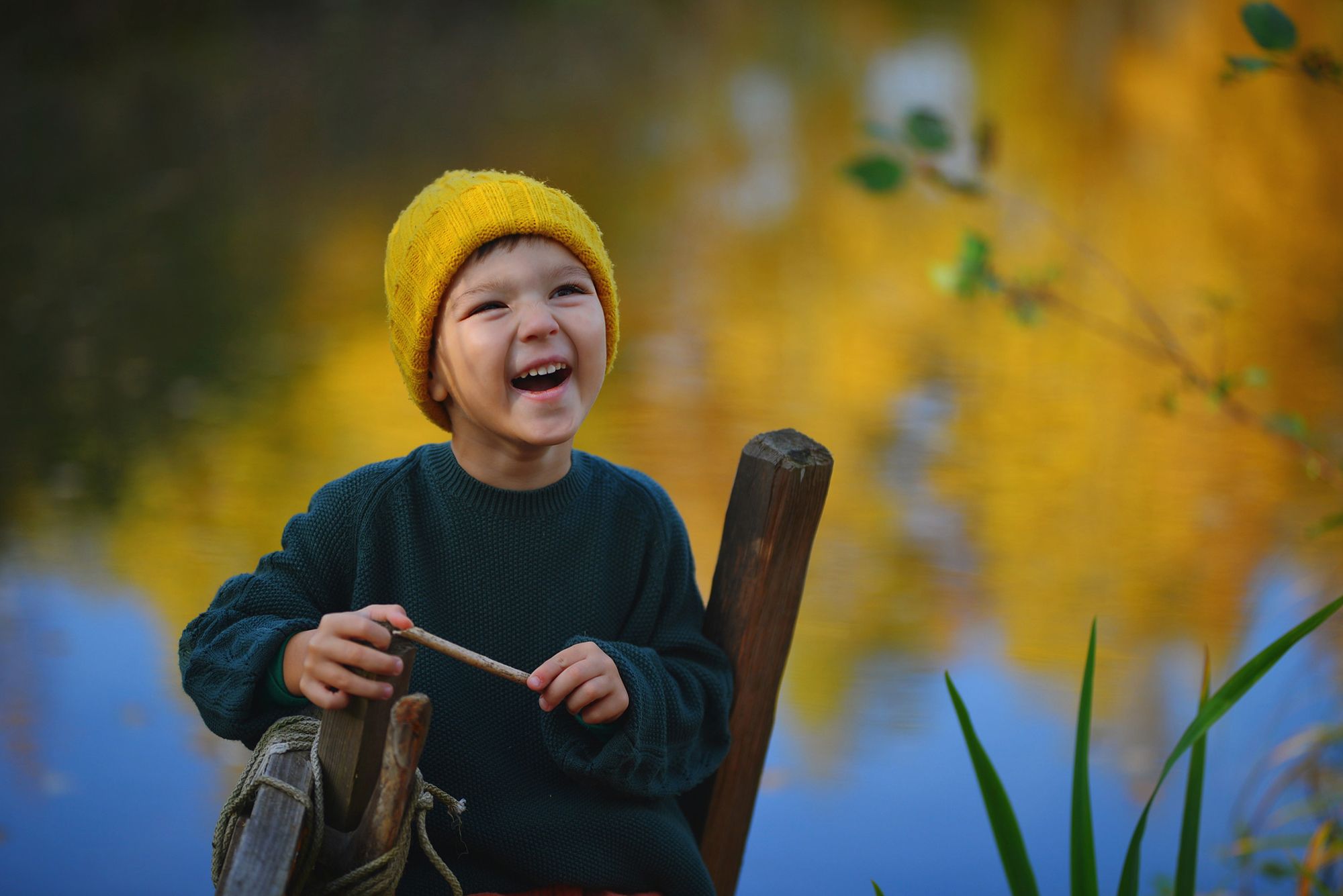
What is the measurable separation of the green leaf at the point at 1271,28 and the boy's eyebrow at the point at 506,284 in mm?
647

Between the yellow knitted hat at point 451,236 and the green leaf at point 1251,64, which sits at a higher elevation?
the green leaf at point 1251,64

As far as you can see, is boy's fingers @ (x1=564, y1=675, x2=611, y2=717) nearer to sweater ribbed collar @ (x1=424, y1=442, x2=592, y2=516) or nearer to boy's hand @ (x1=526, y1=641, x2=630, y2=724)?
boy's hand @ (x1=526, y1=641, x2=630, y2=724)

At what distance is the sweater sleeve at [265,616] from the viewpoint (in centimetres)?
115

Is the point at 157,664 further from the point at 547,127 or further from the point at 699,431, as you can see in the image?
the point at 547,127

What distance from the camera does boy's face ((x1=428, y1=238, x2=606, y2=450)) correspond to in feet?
3.95

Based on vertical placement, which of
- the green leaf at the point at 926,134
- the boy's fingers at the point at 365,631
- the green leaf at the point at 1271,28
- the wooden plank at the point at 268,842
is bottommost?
the wooden plank at the point at 268,842

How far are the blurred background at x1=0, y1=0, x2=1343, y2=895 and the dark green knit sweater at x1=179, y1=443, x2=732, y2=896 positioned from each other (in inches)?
23.5

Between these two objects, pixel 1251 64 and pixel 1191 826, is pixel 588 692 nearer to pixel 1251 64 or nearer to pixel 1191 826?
pixel 1191 826

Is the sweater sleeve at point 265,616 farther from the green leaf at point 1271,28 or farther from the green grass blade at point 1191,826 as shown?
the green leaf at point 1271,28

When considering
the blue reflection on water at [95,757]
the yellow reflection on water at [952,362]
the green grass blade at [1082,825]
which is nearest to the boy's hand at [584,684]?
the green grass blade at [1082,825]

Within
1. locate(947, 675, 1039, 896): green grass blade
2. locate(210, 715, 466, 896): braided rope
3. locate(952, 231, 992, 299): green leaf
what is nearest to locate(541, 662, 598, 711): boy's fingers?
locate(210, 715, 466, 896): braided rope

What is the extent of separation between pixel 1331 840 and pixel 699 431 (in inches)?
97.0

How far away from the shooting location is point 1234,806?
2775 millimetres

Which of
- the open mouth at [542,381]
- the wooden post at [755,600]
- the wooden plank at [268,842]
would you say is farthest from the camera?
the wooden post at [755,600]
